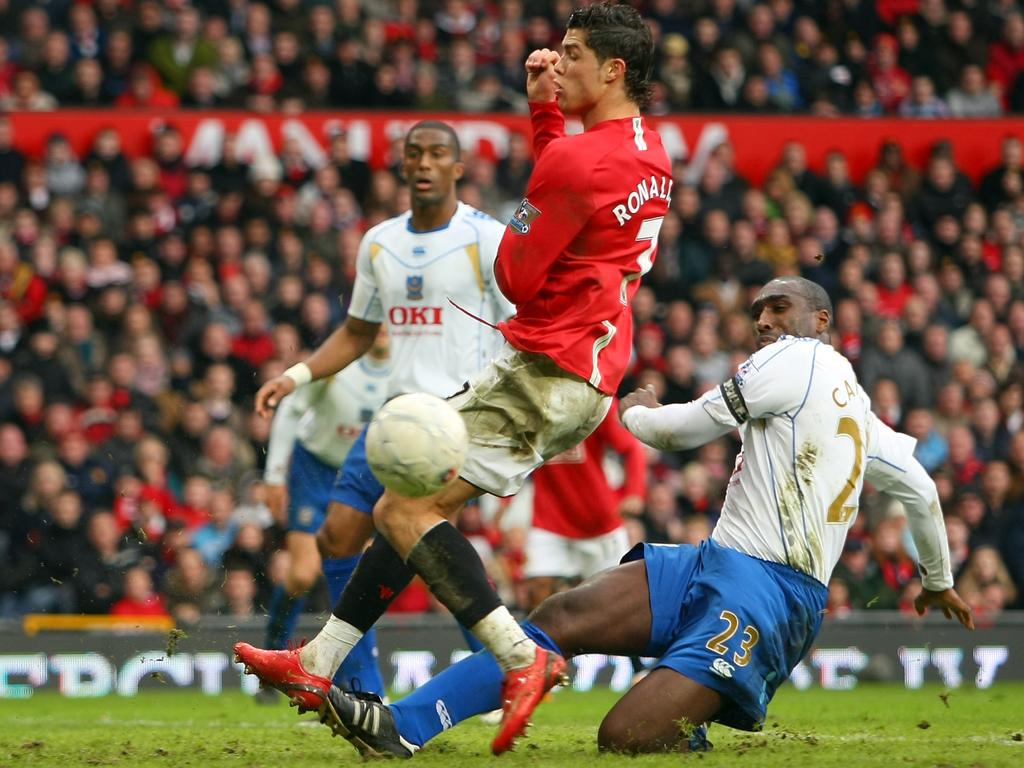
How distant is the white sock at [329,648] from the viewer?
6.13 m

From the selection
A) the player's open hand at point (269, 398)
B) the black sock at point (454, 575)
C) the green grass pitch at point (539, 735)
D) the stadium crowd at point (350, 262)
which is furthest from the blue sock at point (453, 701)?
the stadium crowd at point (350, 262)

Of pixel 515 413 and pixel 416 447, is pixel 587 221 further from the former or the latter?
pixel 416 447

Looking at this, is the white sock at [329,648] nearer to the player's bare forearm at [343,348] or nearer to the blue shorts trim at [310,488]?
the player's bare forearm at [343,348]

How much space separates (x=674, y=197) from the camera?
15477 millimetres

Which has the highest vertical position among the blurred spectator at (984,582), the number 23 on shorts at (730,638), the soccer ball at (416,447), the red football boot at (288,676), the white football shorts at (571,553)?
the soccer ball at (416,447)

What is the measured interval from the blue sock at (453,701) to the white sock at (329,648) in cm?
28

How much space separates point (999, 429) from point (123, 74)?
27.0 feet

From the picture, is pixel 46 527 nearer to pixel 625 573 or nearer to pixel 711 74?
pixel 625 573

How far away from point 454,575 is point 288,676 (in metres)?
0.67

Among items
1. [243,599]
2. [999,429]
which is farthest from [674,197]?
[243,599]

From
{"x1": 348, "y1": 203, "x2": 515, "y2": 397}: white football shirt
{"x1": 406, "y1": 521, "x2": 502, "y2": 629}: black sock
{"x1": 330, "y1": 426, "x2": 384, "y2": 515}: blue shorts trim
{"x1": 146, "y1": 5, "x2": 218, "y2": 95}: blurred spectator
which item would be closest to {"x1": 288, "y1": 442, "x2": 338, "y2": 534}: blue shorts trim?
{"x1": 348, "y1": 203, "x2": 515, "y2": 397}: white football shirt

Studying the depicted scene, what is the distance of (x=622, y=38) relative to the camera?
6.30 m

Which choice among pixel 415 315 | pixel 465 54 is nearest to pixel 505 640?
pixel 415 315

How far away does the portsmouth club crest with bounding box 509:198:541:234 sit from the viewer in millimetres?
6055
